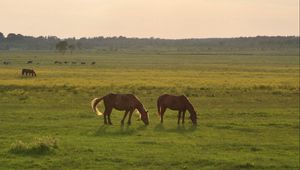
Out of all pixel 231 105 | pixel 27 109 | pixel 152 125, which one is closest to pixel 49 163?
pixel 152 125

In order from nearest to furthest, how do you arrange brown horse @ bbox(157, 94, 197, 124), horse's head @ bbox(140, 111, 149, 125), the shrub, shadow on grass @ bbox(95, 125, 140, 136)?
the shrub < shadow on grass @ bbox(95, 125, 140, 136) < horse's head @ bbox(140, 111, 149, 125) < brown horse @ bbox(157, 94, 197, 124)

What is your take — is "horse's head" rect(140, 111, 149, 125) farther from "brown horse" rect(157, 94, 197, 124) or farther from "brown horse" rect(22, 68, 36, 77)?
"brown horse" rect(22, 68, 36, 77)

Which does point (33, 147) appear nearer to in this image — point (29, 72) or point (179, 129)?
point (179, 129)

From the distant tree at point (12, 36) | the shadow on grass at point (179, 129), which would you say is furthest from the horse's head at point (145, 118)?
the distant tree at point (12, 36)

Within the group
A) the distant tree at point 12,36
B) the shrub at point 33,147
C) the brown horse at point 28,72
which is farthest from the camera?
the distant tree at point 12,36

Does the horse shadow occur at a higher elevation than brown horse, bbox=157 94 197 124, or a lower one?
lower

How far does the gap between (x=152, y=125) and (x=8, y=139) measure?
22.4 ft

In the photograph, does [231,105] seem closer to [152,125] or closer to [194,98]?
[194,98]

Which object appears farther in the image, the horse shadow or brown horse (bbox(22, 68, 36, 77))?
brown horse (bbox(22, 68, 36, 77))

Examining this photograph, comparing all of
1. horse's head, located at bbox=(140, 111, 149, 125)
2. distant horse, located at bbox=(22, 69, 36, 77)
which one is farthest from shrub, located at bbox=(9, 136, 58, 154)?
distant horse, located at bbox=(22, 69, 36, 77)

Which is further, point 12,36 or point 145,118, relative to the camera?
point 12,36

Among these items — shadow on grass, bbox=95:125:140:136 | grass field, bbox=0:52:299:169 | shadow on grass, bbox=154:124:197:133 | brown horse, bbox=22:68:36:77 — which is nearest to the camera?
grass field, bbox=0:52:299:169

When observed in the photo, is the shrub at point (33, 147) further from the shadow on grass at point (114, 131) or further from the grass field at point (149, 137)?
the shadow on grass at point (114, 131)

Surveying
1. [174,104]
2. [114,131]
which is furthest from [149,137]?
[174,104]
